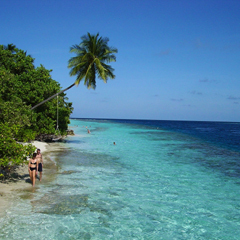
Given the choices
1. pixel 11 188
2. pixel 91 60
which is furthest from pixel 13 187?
pixel 91 60

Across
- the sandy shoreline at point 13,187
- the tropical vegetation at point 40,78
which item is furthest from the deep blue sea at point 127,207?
the tropical vegetation at point 40,78

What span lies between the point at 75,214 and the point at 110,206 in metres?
1.59

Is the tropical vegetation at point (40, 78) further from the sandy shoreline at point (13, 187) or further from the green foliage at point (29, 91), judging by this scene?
the sandy shoreline at point (13, 187)

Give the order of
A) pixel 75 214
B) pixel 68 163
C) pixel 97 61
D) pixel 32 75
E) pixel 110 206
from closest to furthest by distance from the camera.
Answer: pixel 75 214, pixel 110 206, pixel 68 163, pixel 97 61, pixel 32 75

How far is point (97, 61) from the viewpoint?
21.6 m

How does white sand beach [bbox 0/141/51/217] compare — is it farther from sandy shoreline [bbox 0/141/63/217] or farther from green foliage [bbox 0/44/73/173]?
green foliage [bbox 0/44/73/173]

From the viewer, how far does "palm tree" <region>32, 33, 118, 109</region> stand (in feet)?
71.9

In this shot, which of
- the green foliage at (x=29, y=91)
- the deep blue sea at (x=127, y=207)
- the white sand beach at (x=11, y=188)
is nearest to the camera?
the deep blue sea at (x=127, y=207)

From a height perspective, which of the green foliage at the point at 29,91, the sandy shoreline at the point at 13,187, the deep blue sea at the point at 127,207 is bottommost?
the deep blue sea at the point at 127,207

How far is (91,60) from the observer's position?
22.3 m

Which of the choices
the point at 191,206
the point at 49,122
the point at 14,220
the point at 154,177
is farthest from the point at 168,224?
the point at 49,122

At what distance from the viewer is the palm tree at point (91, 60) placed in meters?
21.9

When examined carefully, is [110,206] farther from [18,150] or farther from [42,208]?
[18,150]

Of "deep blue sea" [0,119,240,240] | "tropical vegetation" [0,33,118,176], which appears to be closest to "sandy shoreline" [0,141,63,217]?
"deep blue sea" [0,119,240,240]
